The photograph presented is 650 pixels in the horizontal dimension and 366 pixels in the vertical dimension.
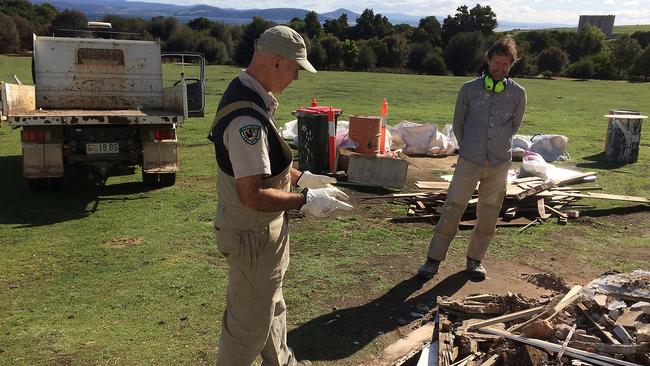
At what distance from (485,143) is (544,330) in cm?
199

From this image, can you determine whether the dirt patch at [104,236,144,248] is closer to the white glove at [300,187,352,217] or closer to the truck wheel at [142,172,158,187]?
the truck wheel at [142,172,158,187]

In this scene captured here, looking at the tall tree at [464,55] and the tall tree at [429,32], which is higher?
the tall tree at [429,32]

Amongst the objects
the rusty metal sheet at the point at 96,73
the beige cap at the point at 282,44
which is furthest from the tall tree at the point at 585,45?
the beige cap at the point at 282,44

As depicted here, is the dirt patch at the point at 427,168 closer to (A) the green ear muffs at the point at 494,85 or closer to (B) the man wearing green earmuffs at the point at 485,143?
(B) the man wearing green earmuffs at the point at 485,143

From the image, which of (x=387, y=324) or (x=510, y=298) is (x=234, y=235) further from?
(x=510, y=298)

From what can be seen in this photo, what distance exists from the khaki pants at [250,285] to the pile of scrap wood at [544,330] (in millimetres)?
1224

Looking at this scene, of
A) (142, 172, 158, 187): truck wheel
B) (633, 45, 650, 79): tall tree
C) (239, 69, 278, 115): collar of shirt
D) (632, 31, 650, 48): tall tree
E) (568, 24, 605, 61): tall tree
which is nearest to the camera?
(239, 69, 278, 115): collar of shirt

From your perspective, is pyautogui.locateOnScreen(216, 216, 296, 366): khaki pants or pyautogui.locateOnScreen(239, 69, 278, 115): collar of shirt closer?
pyautogui.locateOnScreen(239, 69, 278, 115): collar of shirt

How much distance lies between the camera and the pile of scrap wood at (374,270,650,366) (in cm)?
353

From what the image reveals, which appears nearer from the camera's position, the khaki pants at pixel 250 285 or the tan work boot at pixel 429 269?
the khaki pants at pixel 250 285

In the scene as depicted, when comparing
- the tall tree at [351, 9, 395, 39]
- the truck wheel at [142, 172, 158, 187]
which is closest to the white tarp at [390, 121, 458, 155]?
the truck wheel at [142, 172, 158, 187]

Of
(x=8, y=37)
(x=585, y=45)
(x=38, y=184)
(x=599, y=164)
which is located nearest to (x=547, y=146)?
(x=599, y=164)

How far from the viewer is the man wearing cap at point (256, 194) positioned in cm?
273

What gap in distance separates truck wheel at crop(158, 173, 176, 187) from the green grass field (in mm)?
127
